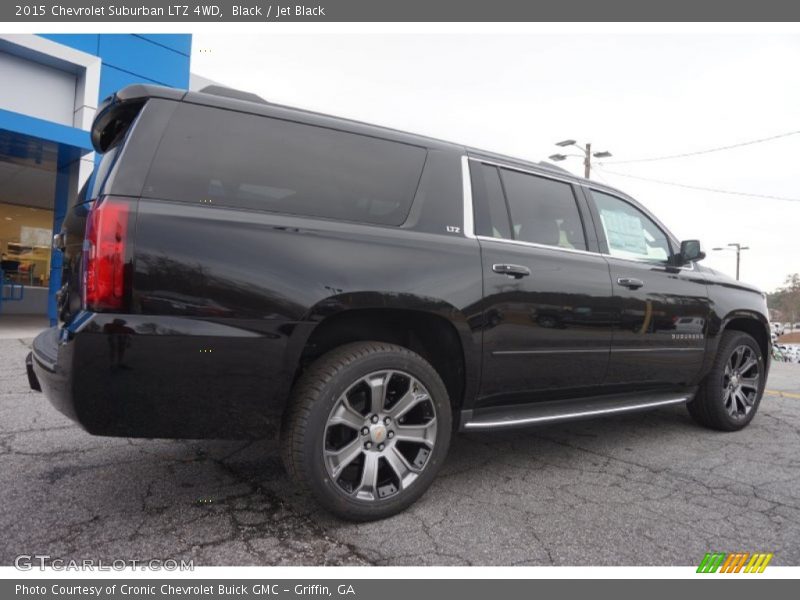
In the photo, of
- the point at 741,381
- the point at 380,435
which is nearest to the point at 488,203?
the point at 380,435

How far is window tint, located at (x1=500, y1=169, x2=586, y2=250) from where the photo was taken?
3084 mm

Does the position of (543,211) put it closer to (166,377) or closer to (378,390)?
(378,390)

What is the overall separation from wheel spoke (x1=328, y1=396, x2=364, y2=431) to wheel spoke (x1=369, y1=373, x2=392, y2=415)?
8 centimetres

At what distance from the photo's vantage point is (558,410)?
9.93 ft

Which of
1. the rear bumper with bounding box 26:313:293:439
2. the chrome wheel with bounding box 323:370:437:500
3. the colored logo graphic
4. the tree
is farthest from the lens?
the tree

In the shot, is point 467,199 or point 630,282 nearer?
point 467,199

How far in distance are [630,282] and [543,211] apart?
742 mm

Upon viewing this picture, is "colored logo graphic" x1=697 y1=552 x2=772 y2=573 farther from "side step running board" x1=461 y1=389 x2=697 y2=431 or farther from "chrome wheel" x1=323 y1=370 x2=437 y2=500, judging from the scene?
"chrome wheel" x1=323 y1=370 x2=437 y2=500

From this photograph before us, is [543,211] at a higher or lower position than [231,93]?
lower

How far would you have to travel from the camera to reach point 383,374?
2395 mm

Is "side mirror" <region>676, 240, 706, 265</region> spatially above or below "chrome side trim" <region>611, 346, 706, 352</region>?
above

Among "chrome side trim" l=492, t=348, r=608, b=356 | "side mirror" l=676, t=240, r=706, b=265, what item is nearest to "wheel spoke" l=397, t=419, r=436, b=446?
"chrome side trim" l=492, t=348, r=608, b=356
